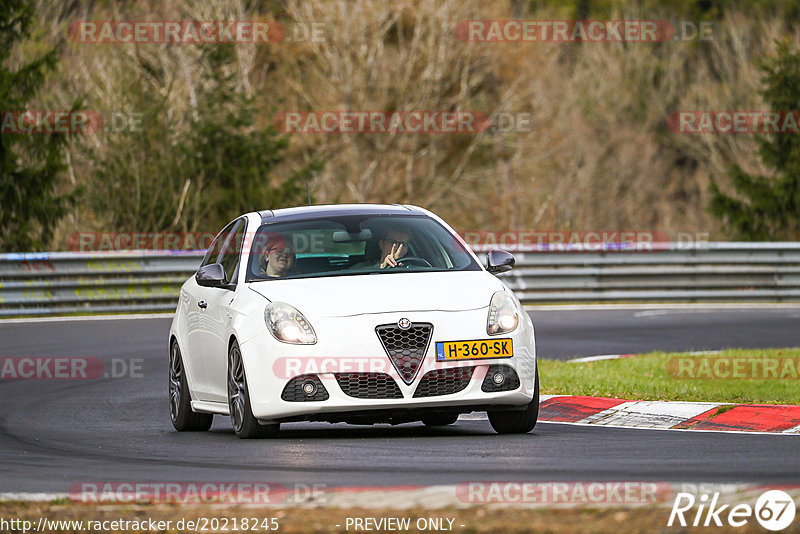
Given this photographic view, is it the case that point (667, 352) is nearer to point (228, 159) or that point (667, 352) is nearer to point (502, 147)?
point (228, 159)

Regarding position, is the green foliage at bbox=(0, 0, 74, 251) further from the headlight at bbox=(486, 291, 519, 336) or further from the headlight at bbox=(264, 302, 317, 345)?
the headlight at bbox=(486, 291, 519, 336)

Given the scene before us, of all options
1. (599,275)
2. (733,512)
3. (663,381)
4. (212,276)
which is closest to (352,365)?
(212,276)

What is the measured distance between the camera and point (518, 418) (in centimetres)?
1016

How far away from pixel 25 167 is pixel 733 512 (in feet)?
79.5

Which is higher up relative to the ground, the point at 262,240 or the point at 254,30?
the point at 254,30

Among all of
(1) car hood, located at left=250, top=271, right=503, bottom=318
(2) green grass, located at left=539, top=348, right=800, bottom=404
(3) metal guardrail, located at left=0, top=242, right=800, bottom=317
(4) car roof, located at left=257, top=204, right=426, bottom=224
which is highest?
(4) car roof, located at left=257, top=204, right=426, bottom=224

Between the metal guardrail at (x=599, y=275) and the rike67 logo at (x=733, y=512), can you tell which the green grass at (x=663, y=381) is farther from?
the metal guardrail at (x=599, y=275)

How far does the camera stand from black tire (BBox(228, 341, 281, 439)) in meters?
9.85

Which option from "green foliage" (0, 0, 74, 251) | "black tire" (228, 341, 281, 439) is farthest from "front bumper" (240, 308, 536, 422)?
"green foliage" (0, 0, 74, 251)

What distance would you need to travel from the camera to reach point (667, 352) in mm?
17469

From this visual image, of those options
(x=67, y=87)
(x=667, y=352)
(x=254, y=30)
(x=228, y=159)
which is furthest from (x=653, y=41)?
(x=667, y=352)

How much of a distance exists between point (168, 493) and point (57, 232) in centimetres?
2589

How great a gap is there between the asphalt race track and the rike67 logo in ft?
2.54

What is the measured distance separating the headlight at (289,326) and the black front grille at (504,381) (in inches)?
43.7
